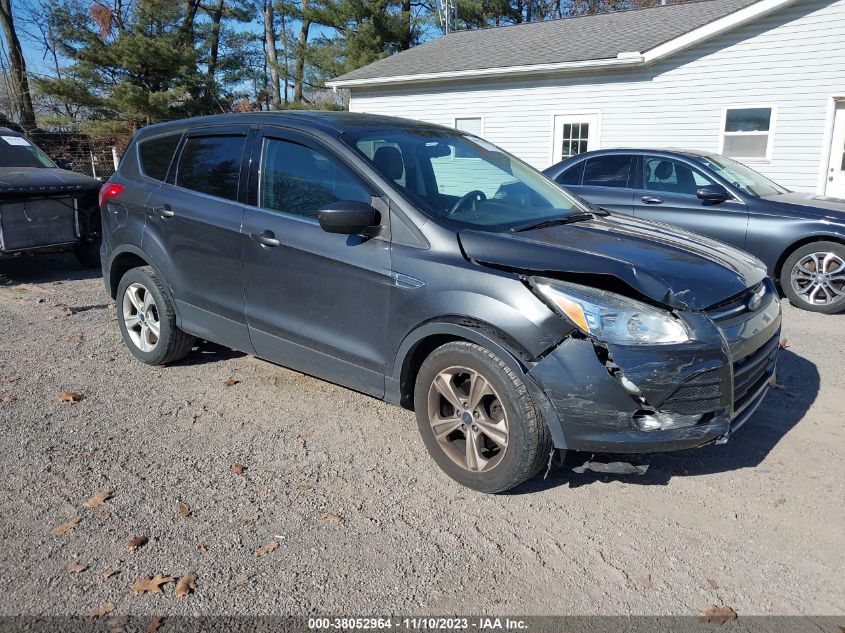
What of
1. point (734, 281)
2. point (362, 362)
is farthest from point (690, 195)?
point (362, 362)

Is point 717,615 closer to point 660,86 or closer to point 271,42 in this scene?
point 660,86

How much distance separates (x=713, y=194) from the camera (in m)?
7.07

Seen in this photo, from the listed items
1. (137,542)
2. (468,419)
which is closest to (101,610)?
(137,542)

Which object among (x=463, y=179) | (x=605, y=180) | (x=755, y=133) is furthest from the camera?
(x=755, y=133)

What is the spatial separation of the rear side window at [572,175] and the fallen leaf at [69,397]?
611 cm

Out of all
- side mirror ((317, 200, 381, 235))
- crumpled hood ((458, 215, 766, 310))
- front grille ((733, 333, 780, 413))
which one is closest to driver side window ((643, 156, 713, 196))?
crumpled hood ((458, 215, 766, 310))

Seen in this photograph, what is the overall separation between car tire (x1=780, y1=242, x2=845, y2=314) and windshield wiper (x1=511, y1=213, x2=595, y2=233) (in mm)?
3974

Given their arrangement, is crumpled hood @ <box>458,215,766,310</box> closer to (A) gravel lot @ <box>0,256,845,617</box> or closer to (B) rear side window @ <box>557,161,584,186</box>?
(A) gravel lot @ <box>0,256,845,617</box>

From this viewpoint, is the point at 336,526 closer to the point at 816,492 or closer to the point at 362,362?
the point at 362,362

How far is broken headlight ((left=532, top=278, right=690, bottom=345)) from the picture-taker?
2883 millimetres

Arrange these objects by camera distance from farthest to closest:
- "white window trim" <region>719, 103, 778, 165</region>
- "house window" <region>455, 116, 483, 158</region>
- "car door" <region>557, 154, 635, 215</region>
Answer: "house window" <region>455, 116, 483, 158</region> → "white window trim" <region>719, 103, 778, 165</region> → "car door" <region>557, 154, 635, 215</region>

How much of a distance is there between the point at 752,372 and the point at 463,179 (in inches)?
76.9

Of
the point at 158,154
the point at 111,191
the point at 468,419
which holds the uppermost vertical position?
the point at 158,154

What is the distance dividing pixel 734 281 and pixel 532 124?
12613 mm
